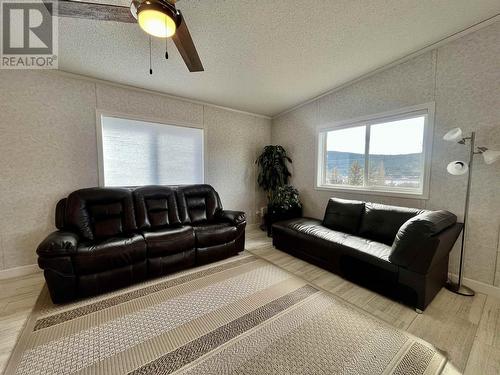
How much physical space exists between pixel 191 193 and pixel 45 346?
2.21 m

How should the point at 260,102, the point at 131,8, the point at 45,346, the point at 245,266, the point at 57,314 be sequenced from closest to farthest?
the point at 131,8
the point at 45,346
the point at 57,314
the point at 245,266
the point at 260,102

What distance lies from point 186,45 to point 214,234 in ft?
6.95

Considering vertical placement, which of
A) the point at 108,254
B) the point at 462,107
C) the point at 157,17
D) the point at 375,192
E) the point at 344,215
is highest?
the point at 157,17

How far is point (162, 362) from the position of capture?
4.55 ft

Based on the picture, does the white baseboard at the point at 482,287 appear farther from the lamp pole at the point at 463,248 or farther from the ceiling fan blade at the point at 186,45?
the ceiling fan blade at the point at 186,45

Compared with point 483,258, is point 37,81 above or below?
above

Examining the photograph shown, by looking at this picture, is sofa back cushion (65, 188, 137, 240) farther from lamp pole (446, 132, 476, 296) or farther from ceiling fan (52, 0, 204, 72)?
lamp pole (446, 132, 476, 296)

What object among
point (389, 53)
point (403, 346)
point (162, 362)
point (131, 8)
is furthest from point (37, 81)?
point (403, 346)

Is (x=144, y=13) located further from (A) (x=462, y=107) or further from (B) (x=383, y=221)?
(A) (x=462, y=107)

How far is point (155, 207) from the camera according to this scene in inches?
118

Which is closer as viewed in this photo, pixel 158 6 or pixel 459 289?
pixel 158 6

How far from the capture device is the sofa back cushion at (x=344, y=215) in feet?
9.40

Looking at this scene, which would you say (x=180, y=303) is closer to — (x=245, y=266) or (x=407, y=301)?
(x=245, y=266)

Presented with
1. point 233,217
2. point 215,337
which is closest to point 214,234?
point 233,217
